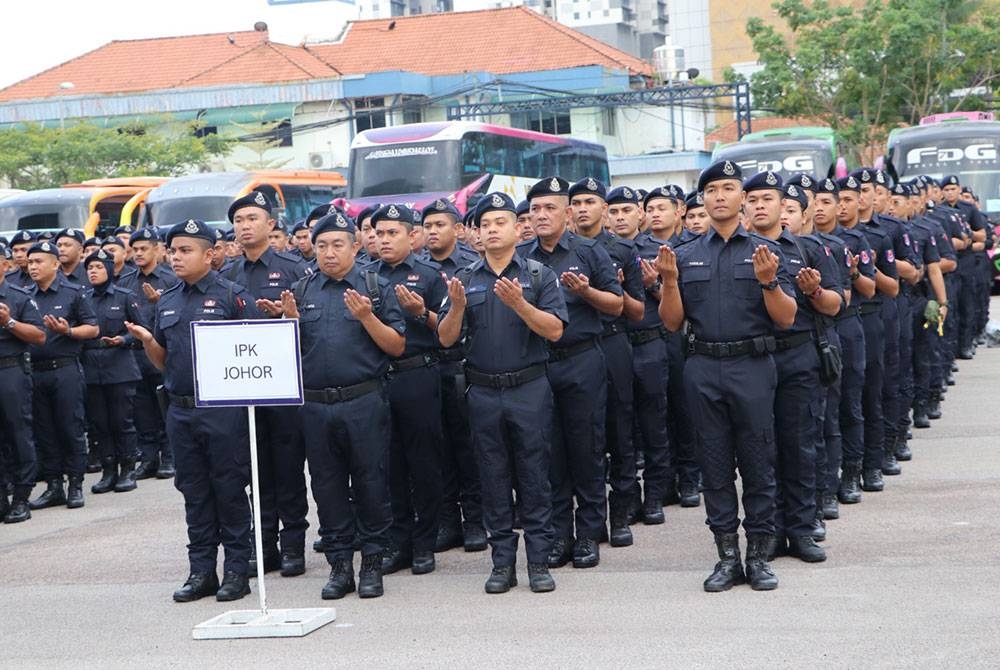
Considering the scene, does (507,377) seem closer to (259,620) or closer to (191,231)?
(259,620)

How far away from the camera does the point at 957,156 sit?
29.9m

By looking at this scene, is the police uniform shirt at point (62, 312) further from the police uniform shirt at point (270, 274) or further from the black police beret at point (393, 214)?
the black police beret at point (393, 214)

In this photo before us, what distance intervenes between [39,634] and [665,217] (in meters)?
5.11

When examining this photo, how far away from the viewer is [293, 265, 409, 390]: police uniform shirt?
7.76 meters

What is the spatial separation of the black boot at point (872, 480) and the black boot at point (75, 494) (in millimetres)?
6019

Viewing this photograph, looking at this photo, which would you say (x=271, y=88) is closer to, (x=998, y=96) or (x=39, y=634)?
(x=998, y=96)

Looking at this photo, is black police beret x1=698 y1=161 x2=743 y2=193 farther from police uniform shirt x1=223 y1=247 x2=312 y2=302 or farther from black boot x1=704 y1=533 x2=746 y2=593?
police uniform shirt x1=223 y1=247 x2=312 y2=302

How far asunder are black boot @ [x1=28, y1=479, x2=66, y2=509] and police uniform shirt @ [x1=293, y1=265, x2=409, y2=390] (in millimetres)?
4819

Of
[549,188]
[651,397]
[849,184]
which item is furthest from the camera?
[849,184]

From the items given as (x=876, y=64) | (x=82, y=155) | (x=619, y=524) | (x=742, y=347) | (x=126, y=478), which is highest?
(x=876, y=64)

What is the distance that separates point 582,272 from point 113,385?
5.68 meters

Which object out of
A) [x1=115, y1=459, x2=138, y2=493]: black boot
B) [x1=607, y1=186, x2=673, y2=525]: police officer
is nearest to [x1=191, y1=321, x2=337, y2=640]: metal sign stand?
[x1=607, y1=186, x2=673, y2=525]: police officer

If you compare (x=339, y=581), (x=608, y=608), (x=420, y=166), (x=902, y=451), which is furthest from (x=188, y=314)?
(x=420, y=166)

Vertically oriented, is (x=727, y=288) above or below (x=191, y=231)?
below
